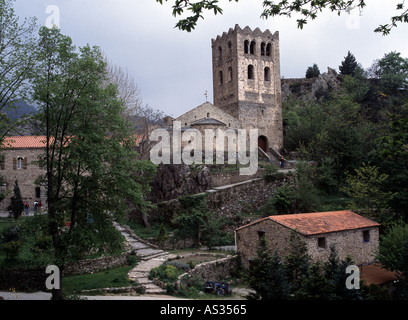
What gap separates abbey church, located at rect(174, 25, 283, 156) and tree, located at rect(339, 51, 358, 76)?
28.6 meters

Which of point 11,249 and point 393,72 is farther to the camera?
point 393,72

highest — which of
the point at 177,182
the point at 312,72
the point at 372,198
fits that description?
the point at 312,72

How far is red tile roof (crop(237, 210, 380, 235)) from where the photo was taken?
692 inches

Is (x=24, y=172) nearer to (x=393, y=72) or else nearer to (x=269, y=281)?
(x=269, y=281)

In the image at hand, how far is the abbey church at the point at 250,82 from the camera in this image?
34812 mm

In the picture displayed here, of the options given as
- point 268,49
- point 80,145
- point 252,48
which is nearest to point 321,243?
point 80,145

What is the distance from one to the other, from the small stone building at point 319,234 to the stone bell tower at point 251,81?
16.5 metres

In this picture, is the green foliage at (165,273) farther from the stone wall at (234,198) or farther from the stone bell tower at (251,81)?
the stone bell tower at (251,81)

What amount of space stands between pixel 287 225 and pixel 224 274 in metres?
4.24

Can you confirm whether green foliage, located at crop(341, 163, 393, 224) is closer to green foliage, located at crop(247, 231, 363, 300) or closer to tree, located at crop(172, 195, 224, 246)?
tree, located at crop(172, 195, 224, 246)

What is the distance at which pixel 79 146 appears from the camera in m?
11.5

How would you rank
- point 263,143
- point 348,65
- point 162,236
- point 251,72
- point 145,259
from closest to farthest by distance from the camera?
point 145,259, point 162,236, point 251,72, point 263,143, point 348,65

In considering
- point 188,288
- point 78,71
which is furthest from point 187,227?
point 78,71

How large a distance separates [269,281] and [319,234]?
22.0 ft
